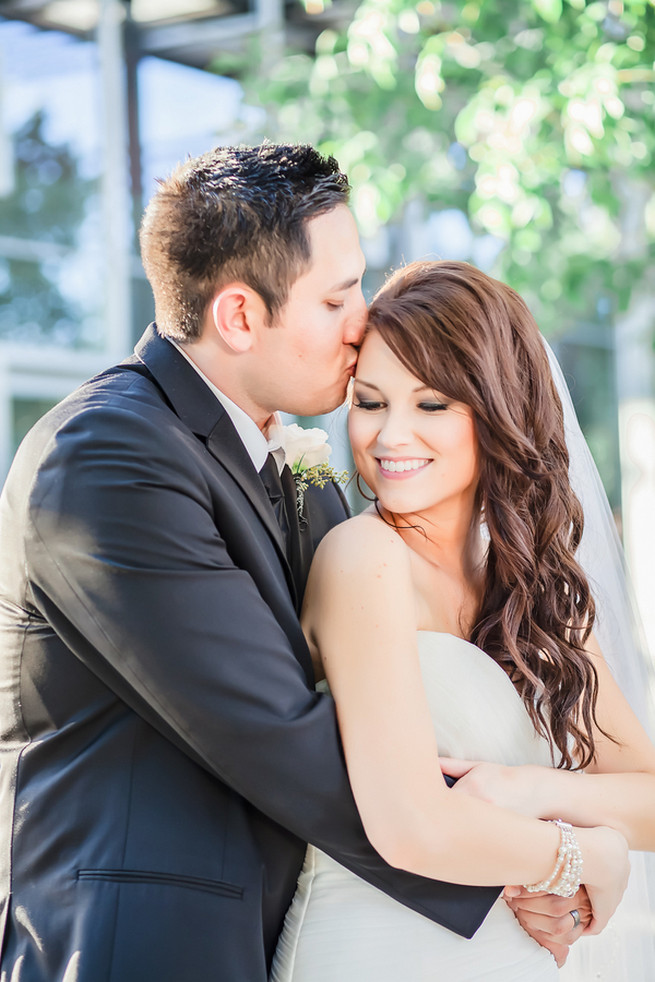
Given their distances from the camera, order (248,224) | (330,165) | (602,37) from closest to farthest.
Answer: (248,224), (330,165), (602,37)

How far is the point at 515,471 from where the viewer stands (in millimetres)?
2352

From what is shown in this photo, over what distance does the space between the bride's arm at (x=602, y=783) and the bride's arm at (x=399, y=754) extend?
7cm

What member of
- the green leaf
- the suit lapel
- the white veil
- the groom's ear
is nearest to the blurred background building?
the green leaf

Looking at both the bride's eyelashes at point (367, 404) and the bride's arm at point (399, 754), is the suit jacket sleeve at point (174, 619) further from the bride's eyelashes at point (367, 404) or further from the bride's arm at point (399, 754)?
the bride's eyelashes at point (367, 404)

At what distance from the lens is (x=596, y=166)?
182 inches

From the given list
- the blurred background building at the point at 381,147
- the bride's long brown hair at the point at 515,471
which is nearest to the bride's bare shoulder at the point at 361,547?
the bride's long brown hair at the point at 515,471

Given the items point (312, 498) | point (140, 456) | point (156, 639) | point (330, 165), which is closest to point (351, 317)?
point (330, 165)

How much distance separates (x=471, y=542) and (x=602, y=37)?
2.82 m

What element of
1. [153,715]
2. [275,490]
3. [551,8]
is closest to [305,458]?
[275,490]

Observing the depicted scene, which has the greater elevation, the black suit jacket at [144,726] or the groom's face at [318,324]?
the groom's face at [318,324]

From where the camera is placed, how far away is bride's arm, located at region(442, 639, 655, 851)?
6.70 ft

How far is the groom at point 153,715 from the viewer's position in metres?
1.75

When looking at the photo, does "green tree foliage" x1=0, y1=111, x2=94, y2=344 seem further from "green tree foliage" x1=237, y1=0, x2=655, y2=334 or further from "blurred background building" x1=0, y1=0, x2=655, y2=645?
"green tree foliage" x1=237, y1=0, x2=655, y2=334

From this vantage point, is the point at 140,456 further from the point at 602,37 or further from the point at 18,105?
the point at 18,105
